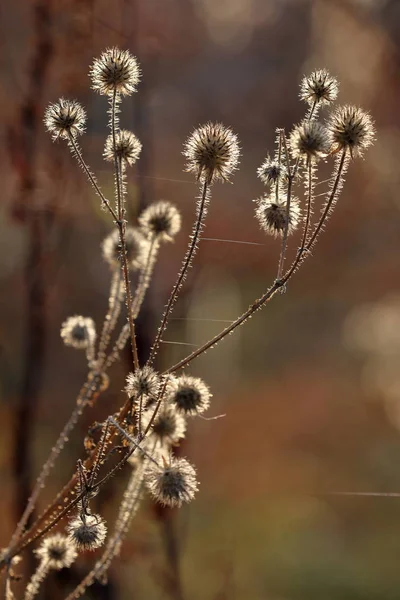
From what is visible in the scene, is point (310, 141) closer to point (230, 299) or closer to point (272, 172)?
point (272, 172)

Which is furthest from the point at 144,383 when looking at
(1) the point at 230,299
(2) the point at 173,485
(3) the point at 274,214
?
(1) the point at 230,299

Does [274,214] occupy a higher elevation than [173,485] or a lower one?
higher

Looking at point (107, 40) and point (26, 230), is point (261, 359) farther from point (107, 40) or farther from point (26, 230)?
point (107, 40)

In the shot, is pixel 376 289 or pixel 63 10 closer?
pixel 63 10

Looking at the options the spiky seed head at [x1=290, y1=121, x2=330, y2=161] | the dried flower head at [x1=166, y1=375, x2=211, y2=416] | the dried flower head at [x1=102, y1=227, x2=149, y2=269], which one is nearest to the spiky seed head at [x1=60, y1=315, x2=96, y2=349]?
the dried flower head at [x1=102, y1=227, x2=149, y2=269]

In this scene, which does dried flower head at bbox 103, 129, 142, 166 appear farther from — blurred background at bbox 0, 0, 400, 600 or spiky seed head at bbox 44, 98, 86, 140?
blurred background at bbox 0, 0, 400, 600

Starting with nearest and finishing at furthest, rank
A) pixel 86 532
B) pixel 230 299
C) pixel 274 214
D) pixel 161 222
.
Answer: pixel 86 532
pixel 274 214
pixel 161 222
pixel 230 299

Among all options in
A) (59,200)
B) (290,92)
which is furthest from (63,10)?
(290,92)
